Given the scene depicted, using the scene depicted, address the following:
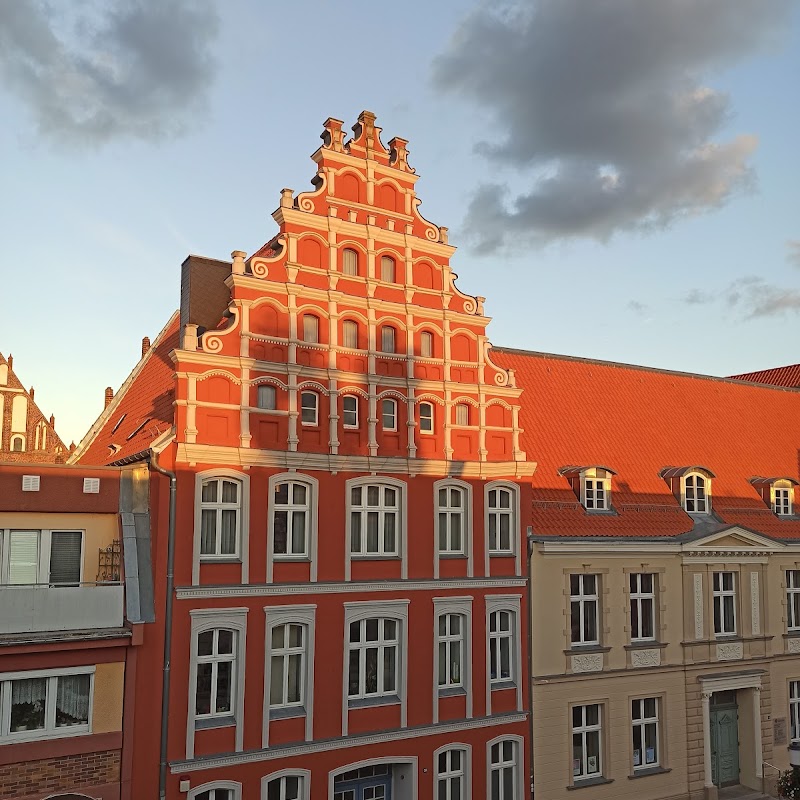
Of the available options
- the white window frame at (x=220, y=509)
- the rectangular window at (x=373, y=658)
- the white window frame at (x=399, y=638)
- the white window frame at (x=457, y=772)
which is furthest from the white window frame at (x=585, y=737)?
the white window frame at (x=220, y=509)

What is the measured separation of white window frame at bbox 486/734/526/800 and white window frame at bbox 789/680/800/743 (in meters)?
11.4

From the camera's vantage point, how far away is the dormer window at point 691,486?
90.2 ft

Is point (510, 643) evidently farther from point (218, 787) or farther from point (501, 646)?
point (218, 787)

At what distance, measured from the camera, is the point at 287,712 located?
19359 millimetres

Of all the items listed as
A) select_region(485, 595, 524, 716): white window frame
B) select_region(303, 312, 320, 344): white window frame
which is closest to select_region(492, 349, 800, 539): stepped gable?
select_region(485, 595, 524, 716): white window frame

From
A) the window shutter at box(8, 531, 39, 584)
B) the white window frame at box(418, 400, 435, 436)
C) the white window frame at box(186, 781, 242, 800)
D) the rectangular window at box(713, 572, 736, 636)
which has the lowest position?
the white window frame at box(186, 781, 242, 800)

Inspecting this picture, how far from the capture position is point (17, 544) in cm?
1783

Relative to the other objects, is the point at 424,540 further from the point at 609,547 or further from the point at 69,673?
the point at 69,673

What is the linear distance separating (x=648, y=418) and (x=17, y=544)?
21392 mm

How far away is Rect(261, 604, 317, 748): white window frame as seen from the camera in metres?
19.0

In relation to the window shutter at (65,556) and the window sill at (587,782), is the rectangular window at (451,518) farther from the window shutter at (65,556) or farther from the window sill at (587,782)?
the window shutter at (65,556)

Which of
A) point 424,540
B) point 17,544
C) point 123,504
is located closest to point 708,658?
point 424,540

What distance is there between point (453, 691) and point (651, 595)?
7556 mm

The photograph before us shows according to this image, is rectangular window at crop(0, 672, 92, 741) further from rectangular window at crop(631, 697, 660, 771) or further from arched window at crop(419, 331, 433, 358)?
rectangular window at crop(631, 697, 660, 771)
